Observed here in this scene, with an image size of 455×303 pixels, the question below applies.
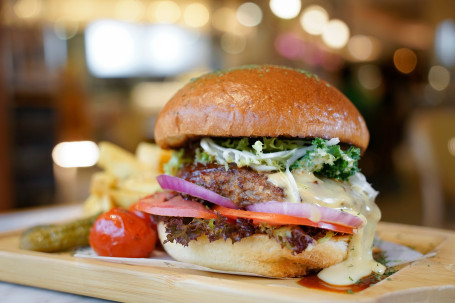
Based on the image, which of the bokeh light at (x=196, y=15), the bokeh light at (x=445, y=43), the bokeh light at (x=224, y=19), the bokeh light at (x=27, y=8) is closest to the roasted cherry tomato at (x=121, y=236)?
the bokeh light at (x=27, y=8)

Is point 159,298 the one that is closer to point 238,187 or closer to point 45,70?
point 238,187

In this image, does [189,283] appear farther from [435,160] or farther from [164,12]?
[164,12]

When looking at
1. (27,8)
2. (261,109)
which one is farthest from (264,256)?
(27,8)

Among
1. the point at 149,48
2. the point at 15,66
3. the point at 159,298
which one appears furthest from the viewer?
the point at 149,48

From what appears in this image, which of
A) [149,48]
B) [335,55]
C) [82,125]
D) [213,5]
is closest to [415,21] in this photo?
[335,55]

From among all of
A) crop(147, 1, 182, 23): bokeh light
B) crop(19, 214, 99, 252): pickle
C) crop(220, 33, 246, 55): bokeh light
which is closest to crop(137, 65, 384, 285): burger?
crop(19, 214, 99, 252): pickle

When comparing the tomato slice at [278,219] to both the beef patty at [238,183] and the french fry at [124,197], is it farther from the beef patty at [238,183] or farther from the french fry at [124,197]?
the french fry at [124,197]
